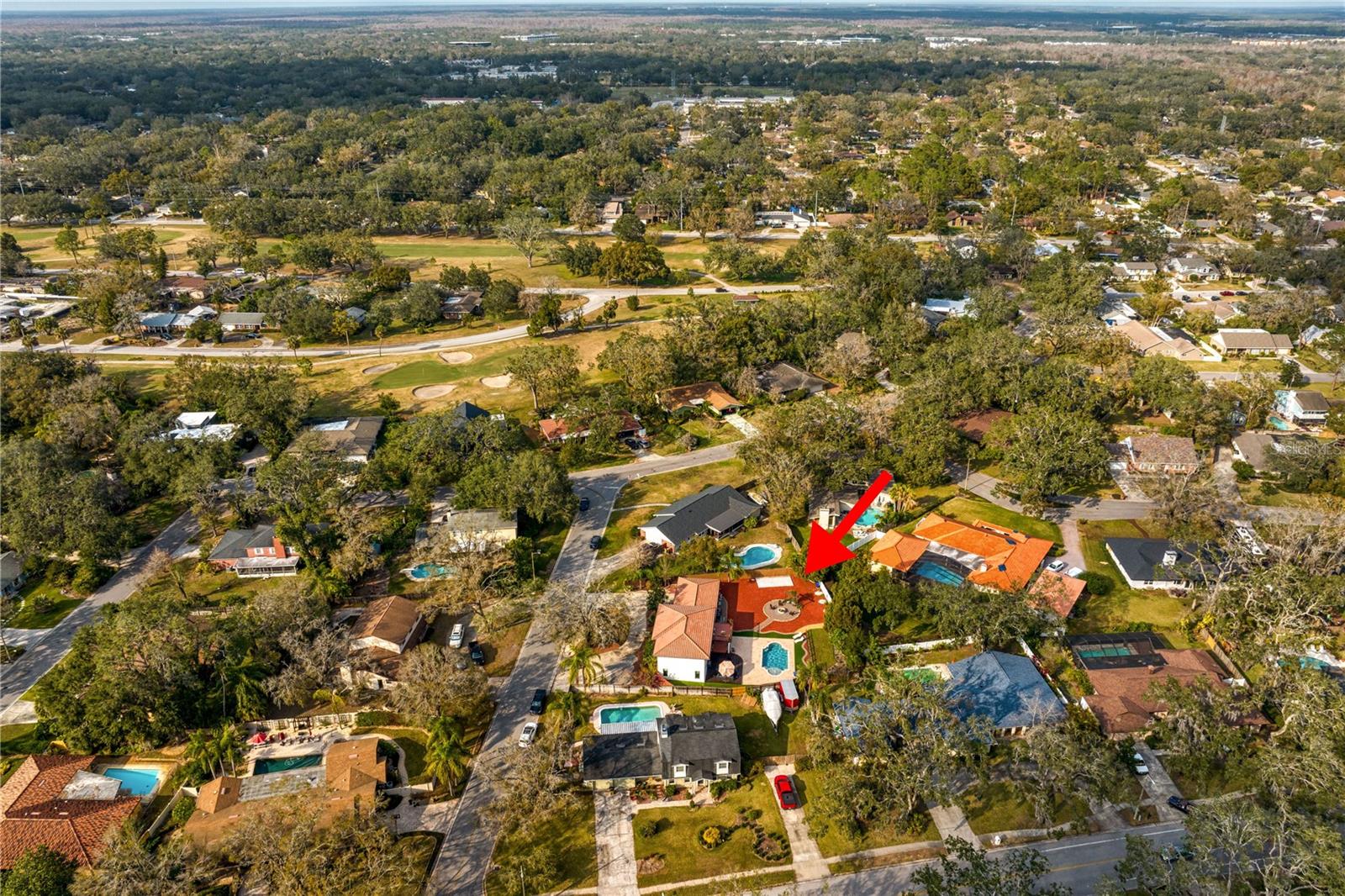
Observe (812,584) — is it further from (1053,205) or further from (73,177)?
(73,177)

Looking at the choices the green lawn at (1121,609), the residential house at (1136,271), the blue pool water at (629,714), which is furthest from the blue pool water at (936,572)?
the residential house at (1136,271)

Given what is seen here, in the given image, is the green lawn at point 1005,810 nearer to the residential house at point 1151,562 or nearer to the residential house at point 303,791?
the residential house at point 1151,562

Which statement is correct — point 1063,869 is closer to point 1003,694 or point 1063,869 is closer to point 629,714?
point 1003,694

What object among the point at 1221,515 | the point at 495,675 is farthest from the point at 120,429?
the point at 1221,515

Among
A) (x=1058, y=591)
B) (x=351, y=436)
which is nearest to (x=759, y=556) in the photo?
(x=1058, y=591)

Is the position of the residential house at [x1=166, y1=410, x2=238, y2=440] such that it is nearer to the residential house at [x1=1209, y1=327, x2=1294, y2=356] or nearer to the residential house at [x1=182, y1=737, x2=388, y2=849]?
the residential house at [x1=182, y1=737, x2=388, y2=849]

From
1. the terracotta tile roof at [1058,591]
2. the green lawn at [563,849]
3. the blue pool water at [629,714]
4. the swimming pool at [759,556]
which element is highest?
the terracotta tile roof at [1058,591]

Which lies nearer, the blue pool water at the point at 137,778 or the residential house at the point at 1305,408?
the blue pool water at the point at 137,778
